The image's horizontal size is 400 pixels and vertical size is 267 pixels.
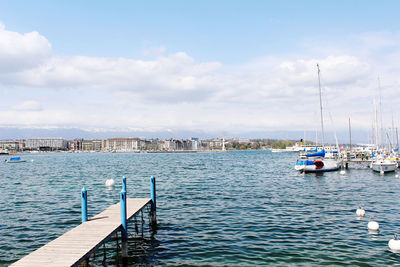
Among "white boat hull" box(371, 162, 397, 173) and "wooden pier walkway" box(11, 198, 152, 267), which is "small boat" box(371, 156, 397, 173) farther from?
"wooden pier walkway" box(11, 198, 152, 267)

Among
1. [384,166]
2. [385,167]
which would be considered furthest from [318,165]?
[385,167]

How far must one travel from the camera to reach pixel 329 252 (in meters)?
16.3

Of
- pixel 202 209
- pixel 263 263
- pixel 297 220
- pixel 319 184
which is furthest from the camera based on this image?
pixel 319 184

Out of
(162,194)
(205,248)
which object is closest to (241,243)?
(205,248)

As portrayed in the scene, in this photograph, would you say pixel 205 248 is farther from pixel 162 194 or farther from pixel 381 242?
pixel 162 194

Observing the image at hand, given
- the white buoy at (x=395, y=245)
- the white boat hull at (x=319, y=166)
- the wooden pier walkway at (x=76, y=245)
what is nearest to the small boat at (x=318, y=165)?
the white boat hull at (x=319, y=166)

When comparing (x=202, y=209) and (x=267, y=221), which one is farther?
(x=202, y=209)

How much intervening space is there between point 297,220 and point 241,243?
644 cm

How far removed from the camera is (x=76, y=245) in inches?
516

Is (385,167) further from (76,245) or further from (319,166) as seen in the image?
(76,245)

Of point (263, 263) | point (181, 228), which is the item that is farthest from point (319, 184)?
point (263, 263)

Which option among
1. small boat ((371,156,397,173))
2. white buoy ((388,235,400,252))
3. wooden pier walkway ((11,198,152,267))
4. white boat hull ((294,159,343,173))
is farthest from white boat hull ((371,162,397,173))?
wooden pier walkway ((11,198,152,267))

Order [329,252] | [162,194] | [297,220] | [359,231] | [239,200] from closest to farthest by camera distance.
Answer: [329,252] < [359,231] < [297,220] < [239,200] < [162,194]

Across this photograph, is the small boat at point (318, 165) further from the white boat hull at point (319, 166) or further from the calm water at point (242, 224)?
the calm water at point (242, 224)
